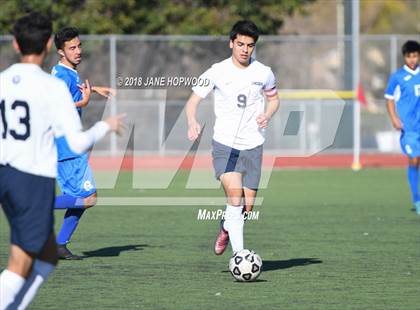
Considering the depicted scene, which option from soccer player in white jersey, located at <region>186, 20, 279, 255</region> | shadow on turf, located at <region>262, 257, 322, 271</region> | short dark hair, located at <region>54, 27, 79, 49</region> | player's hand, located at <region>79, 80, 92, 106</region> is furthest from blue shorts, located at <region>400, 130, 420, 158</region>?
player's hand, located at <region>79, 80, 92, 106</region>

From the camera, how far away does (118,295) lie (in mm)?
8469

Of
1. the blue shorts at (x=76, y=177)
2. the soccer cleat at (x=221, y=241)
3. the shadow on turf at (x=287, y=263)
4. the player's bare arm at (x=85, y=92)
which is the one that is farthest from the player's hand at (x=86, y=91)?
the shadow on turf at (x=287, y=263)

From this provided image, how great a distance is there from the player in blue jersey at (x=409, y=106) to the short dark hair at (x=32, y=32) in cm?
965

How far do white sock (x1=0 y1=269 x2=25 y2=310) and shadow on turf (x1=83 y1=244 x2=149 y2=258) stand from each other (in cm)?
469

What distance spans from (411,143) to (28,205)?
10043 millimetres

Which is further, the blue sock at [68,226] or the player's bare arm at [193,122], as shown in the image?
the blue sock at [68,226]

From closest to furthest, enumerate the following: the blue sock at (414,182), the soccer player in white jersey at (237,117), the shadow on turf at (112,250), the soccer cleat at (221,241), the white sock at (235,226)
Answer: the white sock at (235,226)
the soccer player in white jersey at (237,117)
the soccer cleat at (221,241)
the shadow on turf at (112,250)
the blue sock at (414,182)

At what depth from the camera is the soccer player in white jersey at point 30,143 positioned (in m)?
6.11

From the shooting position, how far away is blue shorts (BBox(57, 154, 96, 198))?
34.6ft

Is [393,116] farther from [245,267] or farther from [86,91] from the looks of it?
[245,267]

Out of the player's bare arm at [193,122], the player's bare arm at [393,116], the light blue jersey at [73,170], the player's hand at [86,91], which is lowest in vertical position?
the player's bare arm at [393,116]

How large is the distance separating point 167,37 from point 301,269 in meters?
17.5

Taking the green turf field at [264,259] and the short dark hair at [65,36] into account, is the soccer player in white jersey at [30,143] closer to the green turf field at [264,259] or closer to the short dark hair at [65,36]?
the green turf field at [264,259]

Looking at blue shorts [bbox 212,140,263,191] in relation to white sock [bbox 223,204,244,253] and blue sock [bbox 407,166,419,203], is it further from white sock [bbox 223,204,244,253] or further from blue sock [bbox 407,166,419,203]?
blue sock [bbox 407,166,419,203]
